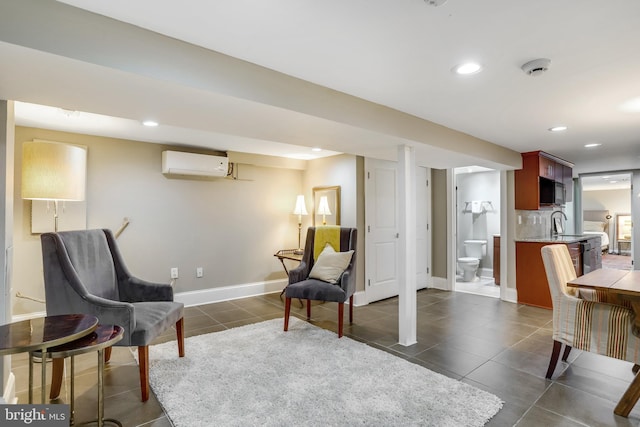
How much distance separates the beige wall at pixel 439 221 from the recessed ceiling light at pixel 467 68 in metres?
3.50

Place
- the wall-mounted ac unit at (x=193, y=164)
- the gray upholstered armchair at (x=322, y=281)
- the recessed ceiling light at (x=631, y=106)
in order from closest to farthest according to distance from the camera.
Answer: the recessed ceiling light at (x=631, y=106), the gray upholstered armchair at (x=322, y=281), the wall-mounted ac unit at (x=193, y=164)

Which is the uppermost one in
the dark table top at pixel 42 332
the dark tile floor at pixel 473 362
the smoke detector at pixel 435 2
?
the smoke detector at pixel 435 2

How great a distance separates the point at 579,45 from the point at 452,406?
86.0 inches

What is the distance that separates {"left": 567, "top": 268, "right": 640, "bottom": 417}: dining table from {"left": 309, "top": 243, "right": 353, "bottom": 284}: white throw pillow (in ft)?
6.31

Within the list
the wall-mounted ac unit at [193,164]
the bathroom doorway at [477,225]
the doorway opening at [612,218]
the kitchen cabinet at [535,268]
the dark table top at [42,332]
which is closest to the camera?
the dark table top at [42,332]

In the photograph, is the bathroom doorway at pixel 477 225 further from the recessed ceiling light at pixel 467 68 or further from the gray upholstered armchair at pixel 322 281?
the recessed ceiling light at pixel 467 68

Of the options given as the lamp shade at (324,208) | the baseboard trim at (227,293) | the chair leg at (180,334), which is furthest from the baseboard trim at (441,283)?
the chair leg at (180,334)

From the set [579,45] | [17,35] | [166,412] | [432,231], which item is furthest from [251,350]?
[432,231]

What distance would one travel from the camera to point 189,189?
444 centimetres

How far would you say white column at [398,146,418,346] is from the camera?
3.07 m

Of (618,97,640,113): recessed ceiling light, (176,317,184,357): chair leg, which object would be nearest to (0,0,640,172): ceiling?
(618,97,640,113): recessed ceiling light

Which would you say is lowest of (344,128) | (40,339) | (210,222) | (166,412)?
(166,412)

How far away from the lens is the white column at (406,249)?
3.07m

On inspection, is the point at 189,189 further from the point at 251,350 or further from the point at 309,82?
the point at 309,82
